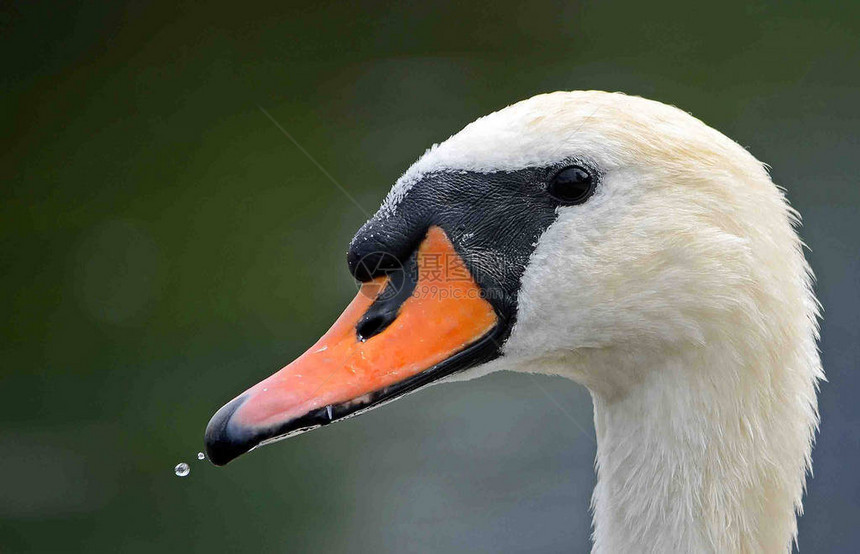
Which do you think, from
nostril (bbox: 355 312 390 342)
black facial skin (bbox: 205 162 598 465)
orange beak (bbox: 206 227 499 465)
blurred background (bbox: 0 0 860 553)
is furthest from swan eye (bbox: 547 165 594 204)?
blurred background (bbox: 0 0 860 553)

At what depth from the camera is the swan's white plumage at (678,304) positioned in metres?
2.20

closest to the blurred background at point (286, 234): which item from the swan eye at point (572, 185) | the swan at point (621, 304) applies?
the swan at point (621, 304)

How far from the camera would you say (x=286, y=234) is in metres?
7.24

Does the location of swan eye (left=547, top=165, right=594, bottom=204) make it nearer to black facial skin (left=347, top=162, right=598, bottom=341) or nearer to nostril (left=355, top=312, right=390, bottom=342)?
black facial skin (left=347, top=162, right=598, bottom=341)

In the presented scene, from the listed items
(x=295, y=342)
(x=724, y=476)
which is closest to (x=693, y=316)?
(x=724, y=476)

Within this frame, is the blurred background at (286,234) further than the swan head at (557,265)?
Yes

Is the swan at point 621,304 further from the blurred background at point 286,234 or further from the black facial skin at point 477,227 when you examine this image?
the blurred background at point 286,234

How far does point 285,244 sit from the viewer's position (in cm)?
715

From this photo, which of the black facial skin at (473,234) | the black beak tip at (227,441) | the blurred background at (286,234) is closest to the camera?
the black beak tip at (227,441)

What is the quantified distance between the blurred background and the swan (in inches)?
127

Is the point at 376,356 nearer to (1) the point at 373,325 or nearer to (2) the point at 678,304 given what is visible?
(1) the point at 373,325

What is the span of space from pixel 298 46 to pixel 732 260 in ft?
24.0

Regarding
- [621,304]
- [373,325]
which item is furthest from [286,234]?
[621,304]

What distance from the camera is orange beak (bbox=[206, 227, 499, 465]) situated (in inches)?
84.9
